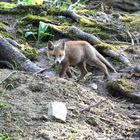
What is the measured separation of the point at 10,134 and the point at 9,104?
0.73 meters

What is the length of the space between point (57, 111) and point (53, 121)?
6.3 inches

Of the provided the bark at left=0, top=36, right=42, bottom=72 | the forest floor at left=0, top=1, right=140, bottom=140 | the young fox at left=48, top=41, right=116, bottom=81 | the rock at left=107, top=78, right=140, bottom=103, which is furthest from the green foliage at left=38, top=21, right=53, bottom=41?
the forest floor at left=0, top=1, right=140, bottom=140

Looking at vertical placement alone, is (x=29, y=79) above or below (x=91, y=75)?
above

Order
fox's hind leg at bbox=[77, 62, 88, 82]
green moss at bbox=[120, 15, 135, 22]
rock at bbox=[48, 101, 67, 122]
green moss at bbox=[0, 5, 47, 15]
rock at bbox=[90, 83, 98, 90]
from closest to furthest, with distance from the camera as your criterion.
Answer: rock at bbox=[48, 101, 67, 122], rock at bbox=[90, 83, 98, 90], fox's hind leg at bbox=[77, 62, 88, 82], green moss at bbox=[0, 5, 47, 15], green moss at bbox=[120, 15, 135, 22]

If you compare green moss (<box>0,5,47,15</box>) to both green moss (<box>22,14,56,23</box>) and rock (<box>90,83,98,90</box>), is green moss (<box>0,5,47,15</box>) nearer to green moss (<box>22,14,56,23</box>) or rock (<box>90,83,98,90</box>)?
green moss (<box>22,14,56,23</box>)

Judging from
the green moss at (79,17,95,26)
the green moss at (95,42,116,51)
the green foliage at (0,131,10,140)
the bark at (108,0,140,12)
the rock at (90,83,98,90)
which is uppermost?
the green foliage at (0,131,10,140)

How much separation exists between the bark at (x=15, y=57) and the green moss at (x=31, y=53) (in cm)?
57

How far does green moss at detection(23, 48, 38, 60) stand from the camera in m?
9.86

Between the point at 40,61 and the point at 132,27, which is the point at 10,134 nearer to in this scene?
the point at 40,61

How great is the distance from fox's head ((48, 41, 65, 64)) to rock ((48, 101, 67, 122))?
9.34ft

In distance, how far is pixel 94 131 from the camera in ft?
20.6

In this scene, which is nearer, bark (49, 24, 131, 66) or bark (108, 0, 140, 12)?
bark (49, 24, 131, 66)

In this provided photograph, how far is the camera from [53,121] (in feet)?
20.2

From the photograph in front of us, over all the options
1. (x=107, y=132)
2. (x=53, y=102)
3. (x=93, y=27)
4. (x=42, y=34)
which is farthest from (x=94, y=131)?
(x=93, y=27)
